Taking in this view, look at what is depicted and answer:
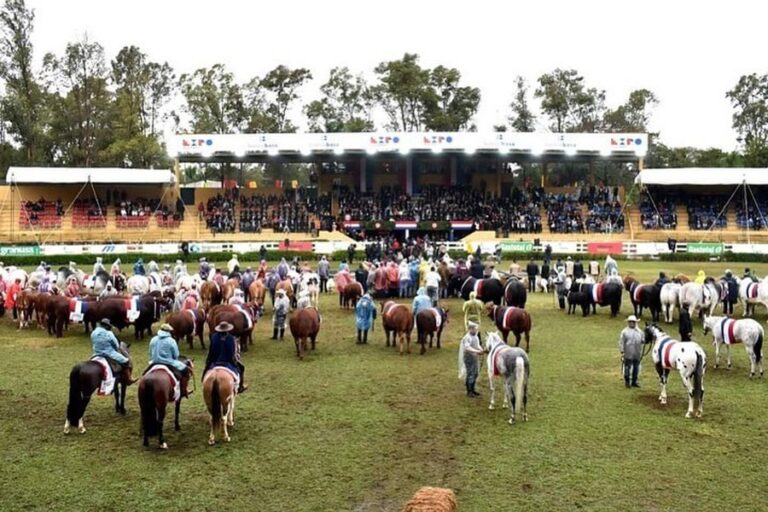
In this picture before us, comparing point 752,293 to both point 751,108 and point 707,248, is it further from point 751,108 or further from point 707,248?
point 751,108

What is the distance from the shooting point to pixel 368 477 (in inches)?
353

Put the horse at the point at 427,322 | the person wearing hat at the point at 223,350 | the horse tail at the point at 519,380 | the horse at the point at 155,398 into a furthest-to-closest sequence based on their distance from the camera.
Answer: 1. the horse at the point at 427,322
2. the horse tail at the point at 519,380
3. the person wearing hat at the point at 223,350
4. the horse at the point at 155,398

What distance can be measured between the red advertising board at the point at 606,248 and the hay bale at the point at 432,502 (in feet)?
115

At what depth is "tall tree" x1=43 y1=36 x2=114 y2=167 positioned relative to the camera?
60.6m

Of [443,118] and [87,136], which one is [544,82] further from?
[87,136]

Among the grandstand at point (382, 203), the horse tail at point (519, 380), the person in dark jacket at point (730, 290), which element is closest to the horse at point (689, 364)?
the horse tail at point (519, 380)

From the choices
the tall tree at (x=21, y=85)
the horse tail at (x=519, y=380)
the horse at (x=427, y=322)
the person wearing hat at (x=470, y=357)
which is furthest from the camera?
the tall tree at (x=21, y=85)

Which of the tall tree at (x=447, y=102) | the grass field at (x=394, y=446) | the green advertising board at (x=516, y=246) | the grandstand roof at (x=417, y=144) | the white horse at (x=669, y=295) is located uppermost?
the tall tree at (x=447, y=102)

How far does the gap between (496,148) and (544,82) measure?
2470 cm

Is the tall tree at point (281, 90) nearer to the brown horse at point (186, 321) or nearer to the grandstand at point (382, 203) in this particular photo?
the grandstand at point (382, 203)

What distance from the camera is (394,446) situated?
1005 cm

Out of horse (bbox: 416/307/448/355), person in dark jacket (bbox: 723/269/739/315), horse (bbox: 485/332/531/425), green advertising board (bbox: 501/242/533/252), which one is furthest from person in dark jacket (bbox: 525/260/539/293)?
horse (bbox: 485/332/531/425)

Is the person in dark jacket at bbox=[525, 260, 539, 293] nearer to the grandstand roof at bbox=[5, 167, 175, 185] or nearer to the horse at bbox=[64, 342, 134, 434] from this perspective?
the horse at bbox=[64, 342, 134, 434]

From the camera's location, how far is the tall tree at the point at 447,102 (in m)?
63.8
